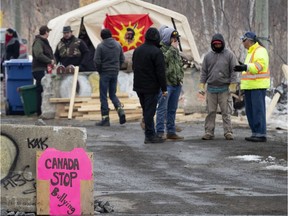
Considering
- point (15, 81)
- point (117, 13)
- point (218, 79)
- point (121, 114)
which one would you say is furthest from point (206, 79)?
point (15, 81)

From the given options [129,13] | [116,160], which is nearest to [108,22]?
[129,13]

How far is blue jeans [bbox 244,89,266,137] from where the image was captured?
16.2 meters

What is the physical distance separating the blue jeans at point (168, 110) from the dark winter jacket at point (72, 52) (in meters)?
5.21

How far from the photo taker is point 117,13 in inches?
925

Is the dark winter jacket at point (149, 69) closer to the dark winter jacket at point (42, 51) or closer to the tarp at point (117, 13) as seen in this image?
the dark winter jacket at point (42, 51)

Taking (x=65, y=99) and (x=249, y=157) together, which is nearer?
(x=249, y=157)

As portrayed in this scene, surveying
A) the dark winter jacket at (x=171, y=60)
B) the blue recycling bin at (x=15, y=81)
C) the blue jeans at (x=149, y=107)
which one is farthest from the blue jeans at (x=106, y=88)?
the blue recycling bin at (x=15, y=81)

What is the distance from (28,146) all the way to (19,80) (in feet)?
45.5

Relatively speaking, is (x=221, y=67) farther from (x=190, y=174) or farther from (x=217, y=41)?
(x=190, y=174)

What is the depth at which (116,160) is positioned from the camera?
14289 millimetres

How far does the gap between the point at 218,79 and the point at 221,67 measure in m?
0.20

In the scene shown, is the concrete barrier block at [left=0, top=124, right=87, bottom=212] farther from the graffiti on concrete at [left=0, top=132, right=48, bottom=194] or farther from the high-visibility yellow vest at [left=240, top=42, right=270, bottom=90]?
the high-visibility yellow vest at [left=240, top=42, right=270, bottom=90]

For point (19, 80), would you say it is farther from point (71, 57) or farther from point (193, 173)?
point (193, 173)

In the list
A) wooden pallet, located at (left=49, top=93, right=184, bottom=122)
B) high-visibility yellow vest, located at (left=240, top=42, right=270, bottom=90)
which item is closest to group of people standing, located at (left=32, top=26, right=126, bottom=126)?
wooden pallet, located at (left=49, top=93, right=184, bottom=122)
